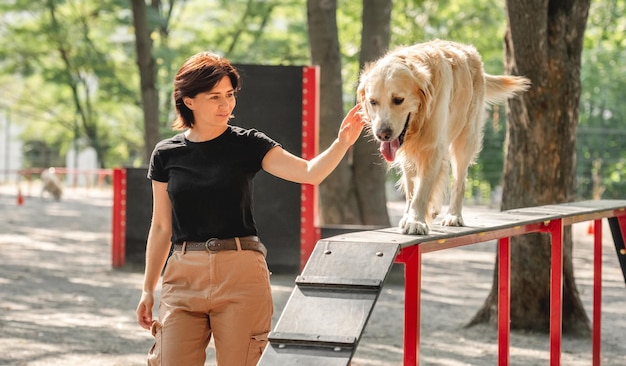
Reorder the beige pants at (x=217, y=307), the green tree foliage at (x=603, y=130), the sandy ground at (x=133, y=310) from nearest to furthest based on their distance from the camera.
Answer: the beige pants at (x=217, y=307)
the sandy ground at (x=133, y=310)
the green tree foliage at (x=603, y=130)

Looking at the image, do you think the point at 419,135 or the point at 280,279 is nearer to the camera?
the point at 419,135

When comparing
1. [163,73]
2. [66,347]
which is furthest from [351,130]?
[163,73]

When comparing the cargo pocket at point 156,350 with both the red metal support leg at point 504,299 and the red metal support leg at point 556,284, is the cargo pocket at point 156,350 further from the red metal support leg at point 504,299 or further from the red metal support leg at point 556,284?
the red metal support leg at point 556,284

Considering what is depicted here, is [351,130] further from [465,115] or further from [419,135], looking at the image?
[465,115]

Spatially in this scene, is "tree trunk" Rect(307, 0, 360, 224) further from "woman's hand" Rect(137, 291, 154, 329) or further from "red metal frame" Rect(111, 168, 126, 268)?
"woman's hand" Rect(137, 291, 154, 329)

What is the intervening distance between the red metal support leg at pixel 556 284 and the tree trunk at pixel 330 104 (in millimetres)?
8701

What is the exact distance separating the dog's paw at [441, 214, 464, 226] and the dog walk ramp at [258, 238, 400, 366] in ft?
5.31

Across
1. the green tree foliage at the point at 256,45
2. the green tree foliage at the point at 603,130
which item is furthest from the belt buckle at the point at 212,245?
the green tree foliage at the point at 603,130

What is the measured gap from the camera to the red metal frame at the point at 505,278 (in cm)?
446

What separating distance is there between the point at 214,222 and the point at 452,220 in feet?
6.21

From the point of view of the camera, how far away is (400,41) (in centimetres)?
2791

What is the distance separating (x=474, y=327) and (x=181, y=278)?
5818 mm

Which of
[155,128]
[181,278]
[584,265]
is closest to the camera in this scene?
[181,278]

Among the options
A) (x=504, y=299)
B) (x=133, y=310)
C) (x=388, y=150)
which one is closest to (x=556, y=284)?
(x=504, y=299)
